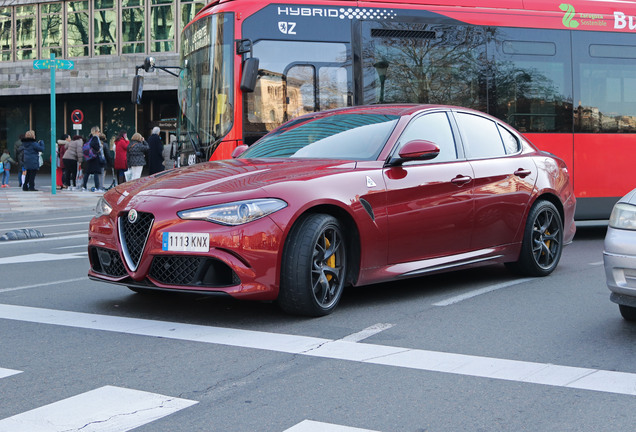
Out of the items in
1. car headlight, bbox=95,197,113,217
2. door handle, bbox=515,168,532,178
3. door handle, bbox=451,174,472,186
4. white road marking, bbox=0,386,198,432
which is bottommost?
white road marking, bbox=0,386,198,432

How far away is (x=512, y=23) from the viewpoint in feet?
40.7

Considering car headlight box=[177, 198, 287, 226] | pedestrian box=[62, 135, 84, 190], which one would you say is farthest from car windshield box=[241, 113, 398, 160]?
pedestrian box=[62, 135, 84, 190]

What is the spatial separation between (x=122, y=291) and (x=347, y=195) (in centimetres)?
224

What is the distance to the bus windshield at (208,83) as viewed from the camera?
1166 cm

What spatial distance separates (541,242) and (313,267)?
2857mm

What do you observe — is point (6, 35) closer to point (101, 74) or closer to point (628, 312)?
point (101, 74)

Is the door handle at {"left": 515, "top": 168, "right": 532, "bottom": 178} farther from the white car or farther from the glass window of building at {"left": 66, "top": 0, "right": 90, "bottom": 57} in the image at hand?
the glass window of building at {"left": 66, "top": 0, "right": 90, "bottom": 57}

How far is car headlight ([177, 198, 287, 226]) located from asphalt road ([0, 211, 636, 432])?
69 centimetres

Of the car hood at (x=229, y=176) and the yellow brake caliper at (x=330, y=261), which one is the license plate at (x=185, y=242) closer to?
the car hood at (x=229, y=176)

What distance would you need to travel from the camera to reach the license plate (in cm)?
562

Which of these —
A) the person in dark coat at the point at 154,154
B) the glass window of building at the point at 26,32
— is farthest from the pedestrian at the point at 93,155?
the glass window of building at the point at 26,32

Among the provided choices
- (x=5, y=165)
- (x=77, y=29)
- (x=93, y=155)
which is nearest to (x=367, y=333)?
(x=93, y=155)

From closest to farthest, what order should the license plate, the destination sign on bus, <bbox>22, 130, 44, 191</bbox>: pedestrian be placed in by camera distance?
the license plate < the destination sign on bus < <bbox>22, 130, 44, 191</bbox>: pedestrian

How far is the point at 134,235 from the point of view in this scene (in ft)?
19.4
